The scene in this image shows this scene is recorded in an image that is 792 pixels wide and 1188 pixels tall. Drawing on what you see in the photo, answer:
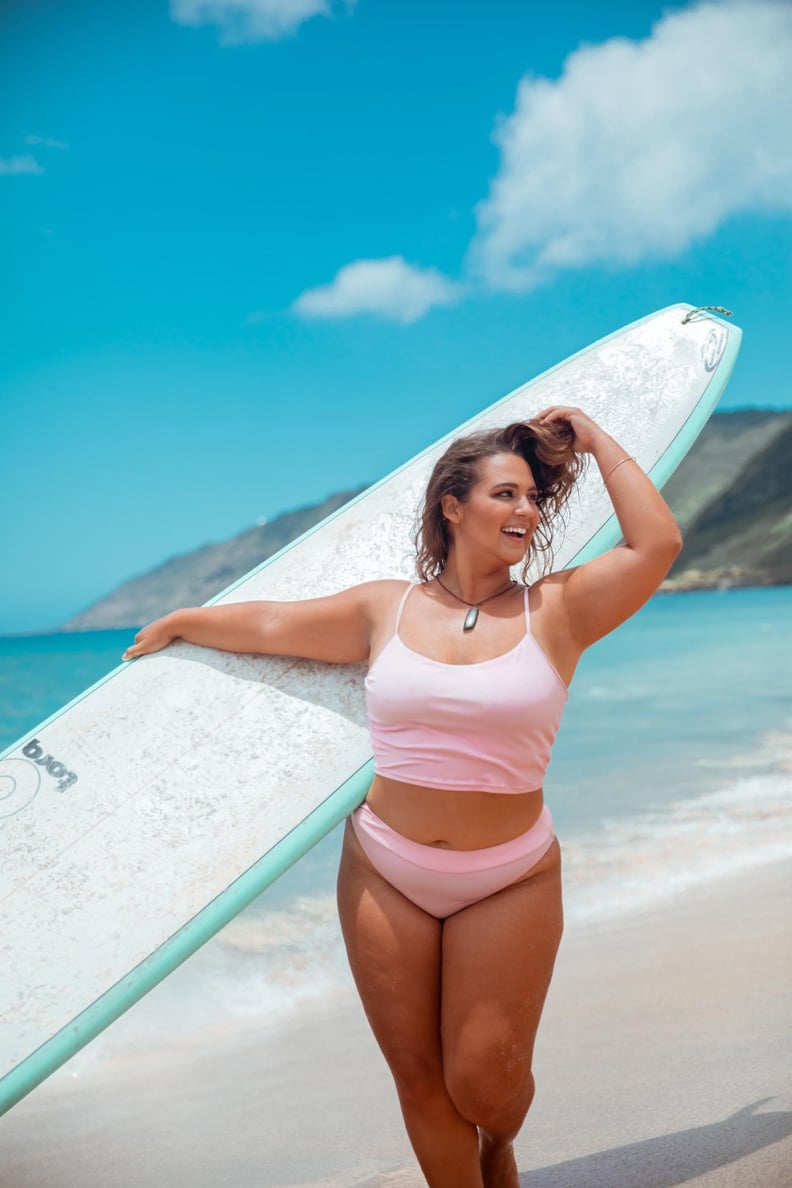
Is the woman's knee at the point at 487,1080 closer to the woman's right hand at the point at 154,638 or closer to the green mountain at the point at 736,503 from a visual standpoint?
the woman's right hand at the point at 154,638

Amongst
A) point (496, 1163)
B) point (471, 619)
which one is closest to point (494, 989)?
point (496, 1163)

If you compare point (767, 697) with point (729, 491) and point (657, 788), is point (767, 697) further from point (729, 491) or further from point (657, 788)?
point (729, 491)

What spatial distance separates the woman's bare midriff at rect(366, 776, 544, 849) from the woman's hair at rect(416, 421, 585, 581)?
1.31 feet

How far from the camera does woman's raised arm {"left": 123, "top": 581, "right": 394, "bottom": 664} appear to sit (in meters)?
1.92

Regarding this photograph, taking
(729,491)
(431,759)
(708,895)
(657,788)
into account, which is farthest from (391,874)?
(729,491)

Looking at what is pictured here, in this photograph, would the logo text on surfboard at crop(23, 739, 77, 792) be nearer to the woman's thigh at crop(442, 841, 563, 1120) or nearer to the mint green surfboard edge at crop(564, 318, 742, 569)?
the woman's thigh at crop(442, 841, 563, 1120)

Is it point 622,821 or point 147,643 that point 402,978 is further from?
point 622,821

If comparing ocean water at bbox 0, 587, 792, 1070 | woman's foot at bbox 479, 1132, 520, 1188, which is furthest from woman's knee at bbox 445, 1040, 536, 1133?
ocean water at bbox 0, 587, 792, 1070

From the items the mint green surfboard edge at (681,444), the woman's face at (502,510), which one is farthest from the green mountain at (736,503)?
the woman's face at (502,510)

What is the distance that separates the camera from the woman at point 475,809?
5.40ft

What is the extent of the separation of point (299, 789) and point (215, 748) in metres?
0.21

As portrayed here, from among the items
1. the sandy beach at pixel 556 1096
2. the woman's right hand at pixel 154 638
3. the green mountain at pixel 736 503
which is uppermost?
the woman's right hand at pixel 154 638

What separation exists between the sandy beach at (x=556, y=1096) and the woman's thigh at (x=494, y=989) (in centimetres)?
79

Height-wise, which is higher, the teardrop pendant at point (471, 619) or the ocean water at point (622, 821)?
the teardrop pendant at point (471, 619)
